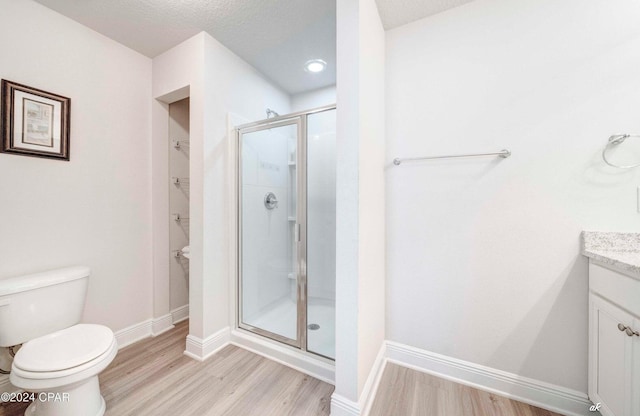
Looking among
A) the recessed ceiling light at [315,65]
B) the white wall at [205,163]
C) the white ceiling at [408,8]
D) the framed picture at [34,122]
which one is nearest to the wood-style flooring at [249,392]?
the white wall at [205,163]

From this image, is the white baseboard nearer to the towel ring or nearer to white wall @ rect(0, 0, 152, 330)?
the towel ring

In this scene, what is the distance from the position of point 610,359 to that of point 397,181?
1.29 meters

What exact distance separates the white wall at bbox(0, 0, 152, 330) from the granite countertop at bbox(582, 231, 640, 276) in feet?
9.73

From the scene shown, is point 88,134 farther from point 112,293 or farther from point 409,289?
point 409,289

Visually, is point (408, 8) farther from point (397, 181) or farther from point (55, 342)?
point (55, 342)

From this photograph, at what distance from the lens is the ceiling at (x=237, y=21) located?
1566 millimetres

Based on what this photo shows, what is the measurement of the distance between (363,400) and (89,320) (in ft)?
6.46

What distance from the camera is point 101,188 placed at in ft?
6.04

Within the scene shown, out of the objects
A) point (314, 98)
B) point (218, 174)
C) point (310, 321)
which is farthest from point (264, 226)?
point (314, 98)

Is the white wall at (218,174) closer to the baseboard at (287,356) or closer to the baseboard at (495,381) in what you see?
the baseboard at (287,356)

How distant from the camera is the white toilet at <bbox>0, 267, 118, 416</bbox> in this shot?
1099mm

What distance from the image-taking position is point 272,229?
2.20m

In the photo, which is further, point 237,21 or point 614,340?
point 237,21

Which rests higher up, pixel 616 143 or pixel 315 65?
pixel 315 65
